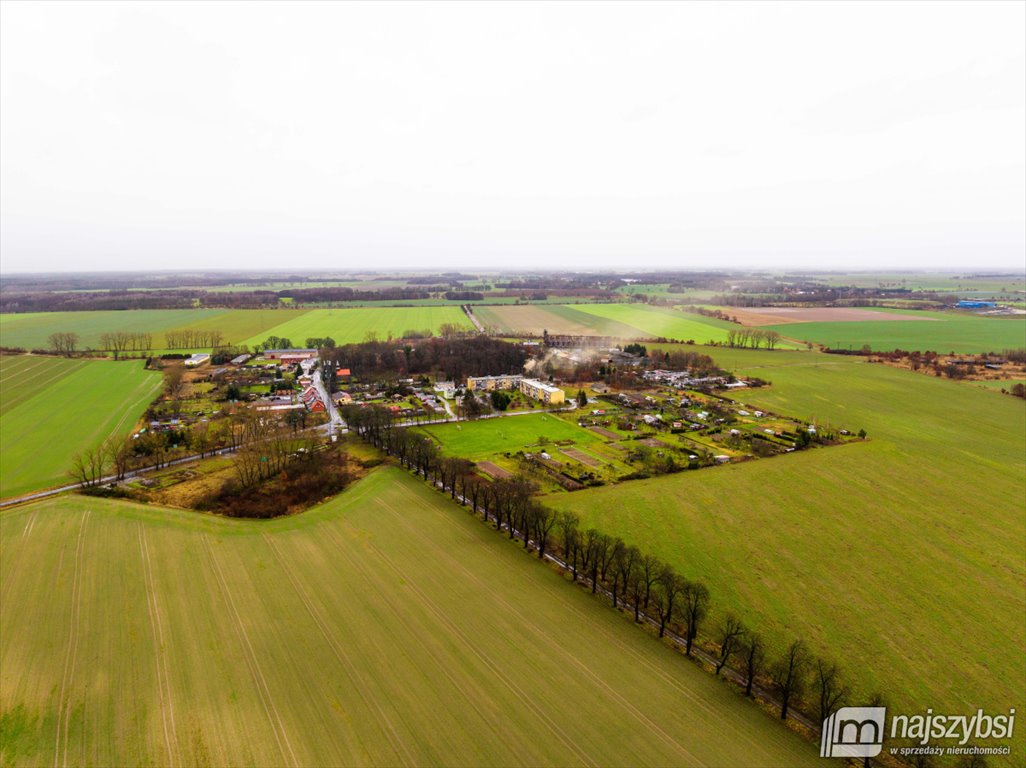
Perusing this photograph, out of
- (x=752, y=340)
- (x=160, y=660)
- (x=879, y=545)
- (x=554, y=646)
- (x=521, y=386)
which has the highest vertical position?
(x=752, y=340)

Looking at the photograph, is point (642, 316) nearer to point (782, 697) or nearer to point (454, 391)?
point (454, 391)

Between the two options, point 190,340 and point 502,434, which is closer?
point 502,434

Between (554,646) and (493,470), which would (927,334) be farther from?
(554,646)

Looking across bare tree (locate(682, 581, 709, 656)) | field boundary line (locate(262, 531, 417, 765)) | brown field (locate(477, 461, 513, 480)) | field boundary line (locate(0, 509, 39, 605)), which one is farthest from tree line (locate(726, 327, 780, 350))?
field boundary line (locate(0, 509, 39, 605))

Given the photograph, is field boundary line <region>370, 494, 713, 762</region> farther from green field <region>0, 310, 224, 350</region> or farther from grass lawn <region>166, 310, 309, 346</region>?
green field <region>0, 310, 224, 350</region>

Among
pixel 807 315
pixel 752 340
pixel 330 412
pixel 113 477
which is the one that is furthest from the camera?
pixel 807 315

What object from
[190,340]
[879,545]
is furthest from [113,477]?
[190,340]

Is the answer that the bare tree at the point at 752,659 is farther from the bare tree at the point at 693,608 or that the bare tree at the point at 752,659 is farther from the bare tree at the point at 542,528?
the bare tree at the point at 542,528
